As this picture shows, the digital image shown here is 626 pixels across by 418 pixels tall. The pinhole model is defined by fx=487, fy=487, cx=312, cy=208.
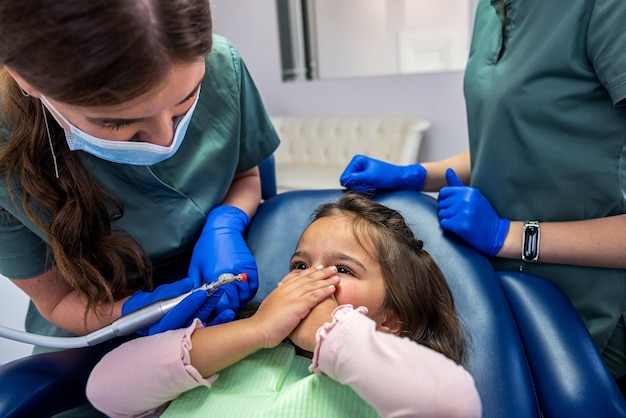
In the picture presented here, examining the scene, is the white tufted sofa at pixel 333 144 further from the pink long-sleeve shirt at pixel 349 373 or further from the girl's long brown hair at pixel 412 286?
the pink long-sleeve shirt at pixel 349 373

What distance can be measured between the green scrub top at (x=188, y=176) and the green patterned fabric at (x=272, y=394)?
14.2 inches

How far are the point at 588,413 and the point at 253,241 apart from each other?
0.82 metres

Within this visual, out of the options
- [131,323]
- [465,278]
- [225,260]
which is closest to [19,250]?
[131,323]

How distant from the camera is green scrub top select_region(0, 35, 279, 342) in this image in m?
1.02

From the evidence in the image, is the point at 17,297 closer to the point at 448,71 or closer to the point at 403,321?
the point at 403,321

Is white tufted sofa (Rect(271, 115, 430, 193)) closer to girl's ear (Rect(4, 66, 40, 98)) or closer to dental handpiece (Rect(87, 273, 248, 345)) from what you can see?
dental handpiece (Rect(87, 273, 248, 345))

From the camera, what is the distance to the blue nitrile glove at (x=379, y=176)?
4.31 feet

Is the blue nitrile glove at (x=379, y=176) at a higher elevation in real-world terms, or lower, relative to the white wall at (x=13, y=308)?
higher

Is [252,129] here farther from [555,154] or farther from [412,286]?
[555,154]

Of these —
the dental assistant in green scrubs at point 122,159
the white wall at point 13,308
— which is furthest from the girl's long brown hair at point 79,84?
the white wall at point 13,308

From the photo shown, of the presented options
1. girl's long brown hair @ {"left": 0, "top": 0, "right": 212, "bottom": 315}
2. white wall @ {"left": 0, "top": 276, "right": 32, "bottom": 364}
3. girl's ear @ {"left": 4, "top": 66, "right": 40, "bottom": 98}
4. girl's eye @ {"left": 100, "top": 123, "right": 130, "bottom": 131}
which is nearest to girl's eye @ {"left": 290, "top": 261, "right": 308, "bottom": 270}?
girl's long brown hair @ {"left": 0, "top": 0, "right": 212, "bottom": 315}

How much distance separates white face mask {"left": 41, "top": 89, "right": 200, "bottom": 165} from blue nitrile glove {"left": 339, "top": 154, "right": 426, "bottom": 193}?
1.83ft

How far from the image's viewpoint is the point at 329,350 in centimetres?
77

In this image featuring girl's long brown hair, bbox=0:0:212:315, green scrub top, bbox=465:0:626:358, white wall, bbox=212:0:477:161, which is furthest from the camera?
white wall, bbox=212:0:477:161
